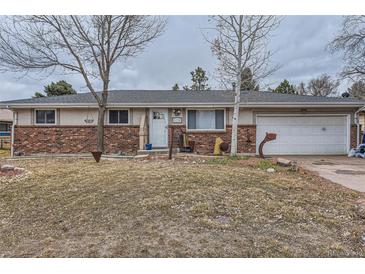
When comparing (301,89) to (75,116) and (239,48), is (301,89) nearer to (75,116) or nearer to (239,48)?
(239,48)

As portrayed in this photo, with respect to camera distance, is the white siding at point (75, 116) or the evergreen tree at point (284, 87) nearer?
the white siding at point (75, 116)

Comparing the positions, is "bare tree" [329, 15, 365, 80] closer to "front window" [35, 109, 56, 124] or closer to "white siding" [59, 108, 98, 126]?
"white siding" [59, 108, 98, 126]

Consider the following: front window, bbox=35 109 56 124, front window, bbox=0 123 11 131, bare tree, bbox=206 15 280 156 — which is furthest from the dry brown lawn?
front window, bbox=0 123 11 131

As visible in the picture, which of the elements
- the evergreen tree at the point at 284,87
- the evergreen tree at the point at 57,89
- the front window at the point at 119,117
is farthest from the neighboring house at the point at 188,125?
the evergreen tree at the point at 284,87

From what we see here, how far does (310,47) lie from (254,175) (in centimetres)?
1043

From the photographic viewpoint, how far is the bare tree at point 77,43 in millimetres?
11219

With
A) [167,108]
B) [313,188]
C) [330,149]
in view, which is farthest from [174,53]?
[313,188]

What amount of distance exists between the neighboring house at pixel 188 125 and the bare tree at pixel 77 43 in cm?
106

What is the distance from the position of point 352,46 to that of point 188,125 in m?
9.45

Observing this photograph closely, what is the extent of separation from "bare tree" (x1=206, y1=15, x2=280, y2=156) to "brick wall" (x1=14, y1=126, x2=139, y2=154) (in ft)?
16.3

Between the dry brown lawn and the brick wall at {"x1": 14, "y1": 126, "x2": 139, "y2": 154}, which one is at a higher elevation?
the brick wall at {"x1": 14, "y1": 126, "x2": 139, "y2": 154}

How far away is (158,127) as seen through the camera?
12.5 metres

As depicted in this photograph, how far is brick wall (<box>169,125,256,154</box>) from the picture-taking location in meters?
12.2

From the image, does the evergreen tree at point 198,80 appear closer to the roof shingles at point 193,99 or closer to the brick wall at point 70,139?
the roof shingles at point 193,99
